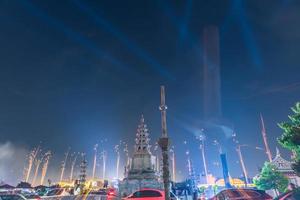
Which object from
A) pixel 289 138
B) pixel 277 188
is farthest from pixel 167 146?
pixel 277 188

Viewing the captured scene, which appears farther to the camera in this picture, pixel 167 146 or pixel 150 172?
pixel 150 172

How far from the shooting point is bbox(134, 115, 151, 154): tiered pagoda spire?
78375 mm

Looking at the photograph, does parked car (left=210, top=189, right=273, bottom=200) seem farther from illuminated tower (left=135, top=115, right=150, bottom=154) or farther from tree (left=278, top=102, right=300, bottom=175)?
illuminated tower (left=135, top=115, right=150, bottom=154)

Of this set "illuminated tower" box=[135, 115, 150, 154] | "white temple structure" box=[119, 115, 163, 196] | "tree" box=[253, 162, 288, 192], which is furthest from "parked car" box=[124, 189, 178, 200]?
"illuminated tower" box=[135, 115, 150, 154]

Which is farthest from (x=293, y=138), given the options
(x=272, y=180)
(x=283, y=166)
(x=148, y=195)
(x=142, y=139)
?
(x=142, y=139)

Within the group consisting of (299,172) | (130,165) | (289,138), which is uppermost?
(130,165)

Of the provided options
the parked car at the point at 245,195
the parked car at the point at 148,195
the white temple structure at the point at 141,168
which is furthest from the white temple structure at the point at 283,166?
the parked car at the point at 148,195

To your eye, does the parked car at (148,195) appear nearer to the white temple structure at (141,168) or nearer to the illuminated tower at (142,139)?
→ the white temple structure at (141,168)

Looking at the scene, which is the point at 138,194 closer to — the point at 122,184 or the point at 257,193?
the point at 257,193

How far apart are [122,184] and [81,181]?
14422 mm

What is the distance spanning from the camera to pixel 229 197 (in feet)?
46.7

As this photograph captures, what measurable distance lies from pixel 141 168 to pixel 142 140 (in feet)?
32.1

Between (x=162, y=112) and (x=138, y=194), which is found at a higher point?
(x=162, y=112)

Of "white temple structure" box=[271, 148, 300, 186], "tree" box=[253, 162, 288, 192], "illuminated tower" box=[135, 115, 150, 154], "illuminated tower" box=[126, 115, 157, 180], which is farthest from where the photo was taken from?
"illuminated tower" box=[135, 115, 150, 154]
